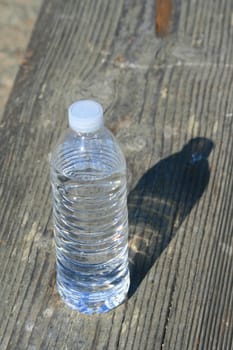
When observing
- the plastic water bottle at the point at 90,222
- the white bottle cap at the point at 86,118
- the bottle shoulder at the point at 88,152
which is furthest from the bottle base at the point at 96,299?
the white bottle cap at the point at 86,118

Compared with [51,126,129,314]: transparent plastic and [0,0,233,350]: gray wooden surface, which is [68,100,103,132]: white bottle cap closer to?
[51,126,129,314]: transparent plastic

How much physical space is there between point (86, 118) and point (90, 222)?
1.37 ft

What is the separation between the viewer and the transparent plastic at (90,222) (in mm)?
2066

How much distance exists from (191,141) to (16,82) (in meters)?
0.59

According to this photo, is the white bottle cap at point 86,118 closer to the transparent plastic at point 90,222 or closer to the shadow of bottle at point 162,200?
the transparent plastic at point 90,222

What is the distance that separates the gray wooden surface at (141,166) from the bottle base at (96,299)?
0.06ft

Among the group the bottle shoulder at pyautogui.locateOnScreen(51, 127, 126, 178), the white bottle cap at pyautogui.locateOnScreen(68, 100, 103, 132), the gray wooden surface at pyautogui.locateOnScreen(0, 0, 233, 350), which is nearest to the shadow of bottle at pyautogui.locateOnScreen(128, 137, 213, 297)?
the gray wooden surface at pyautogui.locateOnScreen(0, 0, 233, 350)

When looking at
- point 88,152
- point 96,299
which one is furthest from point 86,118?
point 96,299

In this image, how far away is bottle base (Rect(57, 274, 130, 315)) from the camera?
203 cm

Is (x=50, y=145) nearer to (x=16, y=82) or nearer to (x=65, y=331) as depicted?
(x=16, y=82)

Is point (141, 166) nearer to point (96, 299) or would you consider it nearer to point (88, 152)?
point (88, 152)

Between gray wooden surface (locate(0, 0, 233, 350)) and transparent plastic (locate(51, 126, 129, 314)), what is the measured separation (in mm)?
52

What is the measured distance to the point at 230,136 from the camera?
2.44 m

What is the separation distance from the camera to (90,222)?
83.2 inches
